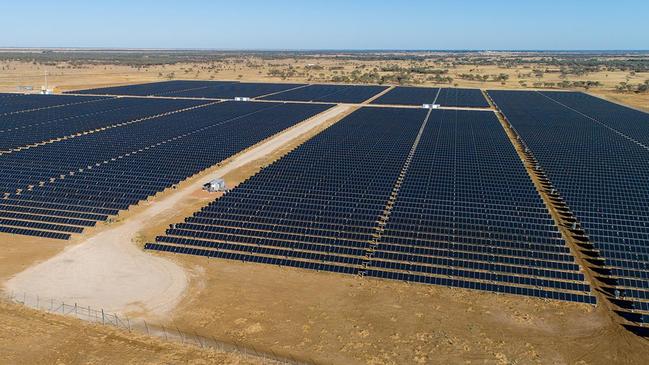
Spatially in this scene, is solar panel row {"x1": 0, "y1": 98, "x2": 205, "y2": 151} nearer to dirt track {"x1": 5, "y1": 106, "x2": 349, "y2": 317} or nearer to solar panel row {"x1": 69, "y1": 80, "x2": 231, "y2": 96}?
solar panel row {"x1": 69, "y1": 80, "x2": 231, "y2": 96}

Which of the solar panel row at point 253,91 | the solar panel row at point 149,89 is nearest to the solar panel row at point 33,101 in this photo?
the solar panel row at point 149,89

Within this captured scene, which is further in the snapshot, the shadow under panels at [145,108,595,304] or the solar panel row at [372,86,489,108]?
the solar panel row at [372,86,489,108]

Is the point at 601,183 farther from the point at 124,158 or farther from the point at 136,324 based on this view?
the point at 124,158

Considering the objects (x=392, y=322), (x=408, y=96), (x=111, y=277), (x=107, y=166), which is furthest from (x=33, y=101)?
(x=392, y=322)

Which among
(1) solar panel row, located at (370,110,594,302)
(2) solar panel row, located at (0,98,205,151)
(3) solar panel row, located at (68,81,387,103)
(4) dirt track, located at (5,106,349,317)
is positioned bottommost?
Result: (4) dirt track, located at (5,106,349,317)

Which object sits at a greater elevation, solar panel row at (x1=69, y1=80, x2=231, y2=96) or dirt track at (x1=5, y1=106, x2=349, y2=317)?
solar panel row at (x1=69, y1=80, x2=231, y2=96)

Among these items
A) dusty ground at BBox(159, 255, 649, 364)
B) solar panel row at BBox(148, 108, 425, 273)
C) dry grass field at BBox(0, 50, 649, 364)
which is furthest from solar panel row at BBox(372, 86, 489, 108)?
dusty ground at BBox(159, 255, 649, 364)

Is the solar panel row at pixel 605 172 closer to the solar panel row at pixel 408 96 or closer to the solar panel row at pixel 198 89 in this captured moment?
the solar panel row at pixel 408 96

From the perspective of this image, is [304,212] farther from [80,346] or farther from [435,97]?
[435,97]
